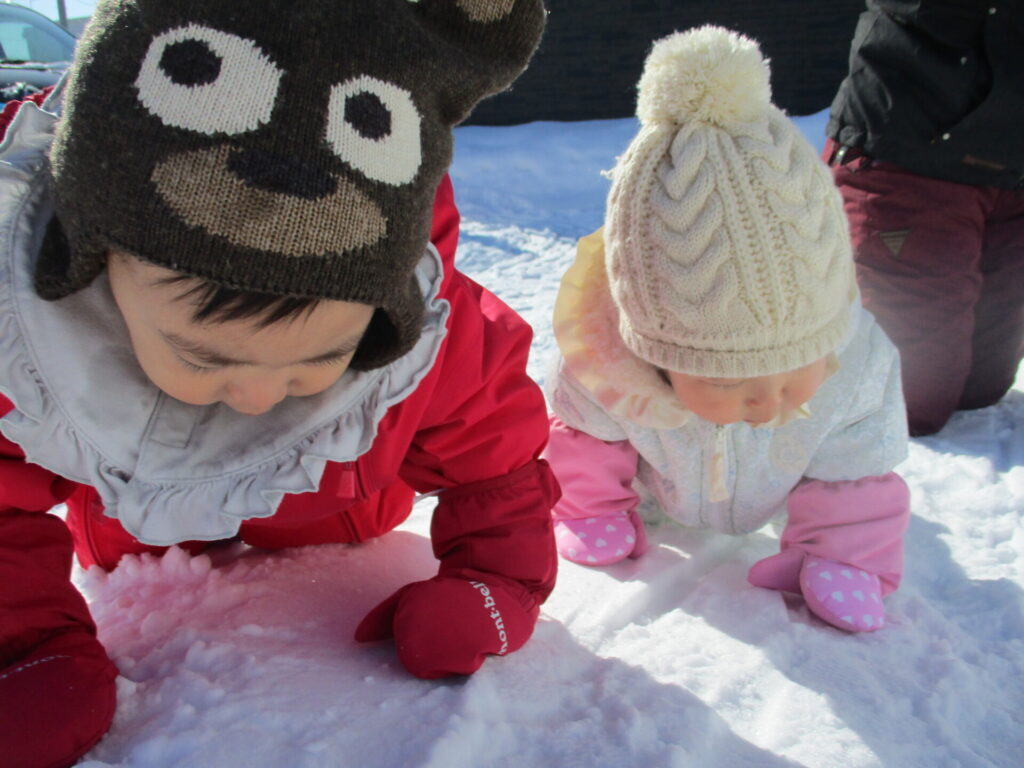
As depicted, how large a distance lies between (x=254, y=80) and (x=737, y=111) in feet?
2.12

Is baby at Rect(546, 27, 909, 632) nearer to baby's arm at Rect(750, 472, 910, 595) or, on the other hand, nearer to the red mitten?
baby's arm at Rect(750, 472, 910, 595)

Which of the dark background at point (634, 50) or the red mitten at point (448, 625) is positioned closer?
the red mitten at point (448, 625)

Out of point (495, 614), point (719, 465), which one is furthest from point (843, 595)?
point (495, 614)

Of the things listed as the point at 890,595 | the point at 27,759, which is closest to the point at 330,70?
the point at 27,759

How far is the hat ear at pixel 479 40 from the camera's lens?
916 millimetres

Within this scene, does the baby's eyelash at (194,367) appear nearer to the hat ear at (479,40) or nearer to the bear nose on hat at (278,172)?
the bear nose on hat at (278,172)

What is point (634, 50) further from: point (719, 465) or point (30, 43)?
point (719, 465)

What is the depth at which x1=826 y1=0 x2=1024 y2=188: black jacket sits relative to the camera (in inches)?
75.2

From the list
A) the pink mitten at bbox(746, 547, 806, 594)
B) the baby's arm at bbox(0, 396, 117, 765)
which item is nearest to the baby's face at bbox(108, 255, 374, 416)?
the baby's arm at bbox(0, 396, 117, 765)

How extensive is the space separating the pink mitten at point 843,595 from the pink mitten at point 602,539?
27 cm

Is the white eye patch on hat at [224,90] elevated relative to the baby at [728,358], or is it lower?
elevated

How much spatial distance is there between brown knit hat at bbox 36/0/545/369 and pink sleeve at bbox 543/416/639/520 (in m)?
0.74

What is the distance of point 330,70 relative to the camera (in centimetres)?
81

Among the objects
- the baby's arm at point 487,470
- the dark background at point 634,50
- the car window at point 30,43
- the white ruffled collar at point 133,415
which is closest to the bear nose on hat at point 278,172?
the white ruffled collar at point 133,415
